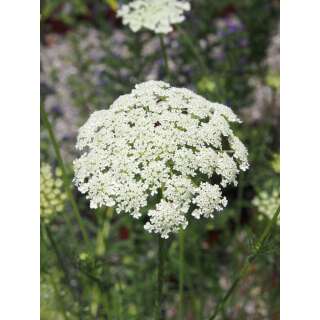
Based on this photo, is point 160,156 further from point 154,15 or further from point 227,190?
Answer: point 227,190

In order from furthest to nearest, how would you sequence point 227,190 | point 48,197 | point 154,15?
point 227,190
point 154,15
point 48,197

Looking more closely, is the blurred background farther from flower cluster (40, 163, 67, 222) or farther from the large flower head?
the large flower head

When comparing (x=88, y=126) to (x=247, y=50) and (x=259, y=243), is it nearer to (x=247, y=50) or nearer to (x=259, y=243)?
(x=259, y=243)

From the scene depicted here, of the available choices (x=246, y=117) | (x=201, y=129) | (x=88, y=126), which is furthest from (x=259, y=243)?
(x=246, y=117)

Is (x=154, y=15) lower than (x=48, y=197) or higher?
higher

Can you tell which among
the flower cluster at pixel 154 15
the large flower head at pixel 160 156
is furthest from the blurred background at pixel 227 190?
the large flower head at pixel 160 156

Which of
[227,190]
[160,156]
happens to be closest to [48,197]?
[160,156]
